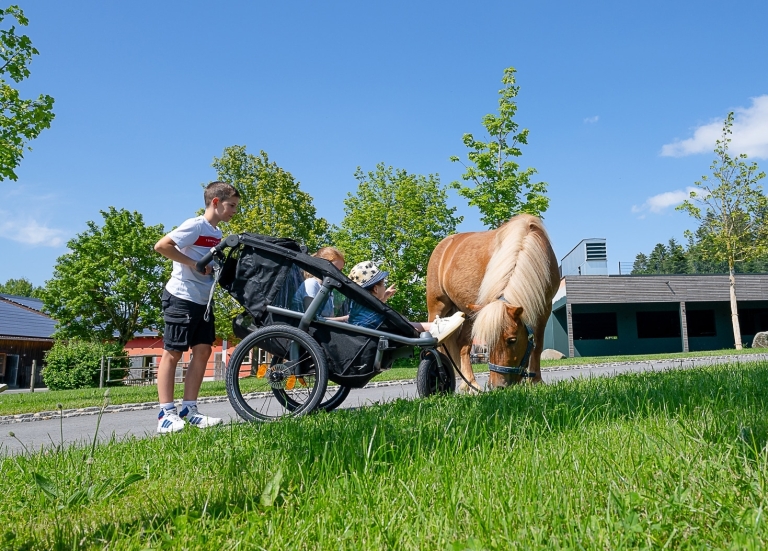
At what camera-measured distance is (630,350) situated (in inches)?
1405

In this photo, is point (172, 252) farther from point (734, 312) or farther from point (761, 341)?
point (761, 341)

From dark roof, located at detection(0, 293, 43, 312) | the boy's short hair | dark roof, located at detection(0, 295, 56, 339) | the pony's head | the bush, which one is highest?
dark roof, located at detection(0, 293, 43, 312)

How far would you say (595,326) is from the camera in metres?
35.9

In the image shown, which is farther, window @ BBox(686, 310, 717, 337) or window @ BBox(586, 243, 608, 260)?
window @ BBox(686, 310, 717, 337)

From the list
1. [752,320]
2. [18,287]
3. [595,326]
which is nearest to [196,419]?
[595,326]

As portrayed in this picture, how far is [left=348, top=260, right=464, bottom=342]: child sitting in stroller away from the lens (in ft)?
15.4

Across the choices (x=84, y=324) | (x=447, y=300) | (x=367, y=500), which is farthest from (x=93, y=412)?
(x=84, y=324)

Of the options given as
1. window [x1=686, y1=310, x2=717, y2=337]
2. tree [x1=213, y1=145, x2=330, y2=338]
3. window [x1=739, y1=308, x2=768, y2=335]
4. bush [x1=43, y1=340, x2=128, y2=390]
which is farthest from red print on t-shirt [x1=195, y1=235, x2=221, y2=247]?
window [x1=739, y1=308, x2=768, y2=335]

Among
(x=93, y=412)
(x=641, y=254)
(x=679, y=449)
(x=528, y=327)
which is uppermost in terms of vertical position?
(x=641, y=254)

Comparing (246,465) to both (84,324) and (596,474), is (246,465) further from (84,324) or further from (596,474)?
(84,324)

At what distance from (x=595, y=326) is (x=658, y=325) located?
4155 millimetres

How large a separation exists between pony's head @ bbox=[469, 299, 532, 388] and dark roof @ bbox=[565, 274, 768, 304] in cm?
2723

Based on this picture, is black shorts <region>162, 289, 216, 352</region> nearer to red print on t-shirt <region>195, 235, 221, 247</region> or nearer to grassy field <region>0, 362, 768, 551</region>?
red print on t-shirt <region>195, 235, 221, 247</region>

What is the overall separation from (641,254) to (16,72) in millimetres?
138110
